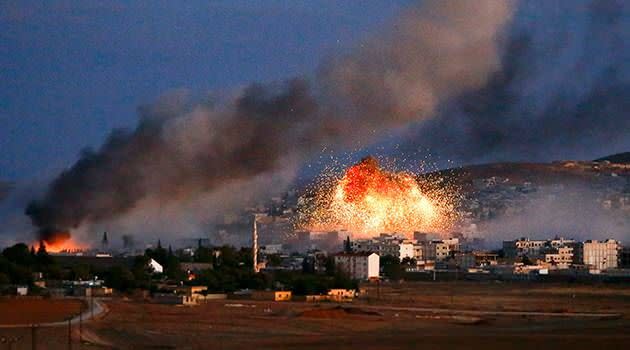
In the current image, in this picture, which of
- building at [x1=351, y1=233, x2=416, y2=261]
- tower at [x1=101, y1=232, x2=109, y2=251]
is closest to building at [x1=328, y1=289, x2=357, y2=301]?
tower at [x1=101, y1=232, x2=109, y2=251]

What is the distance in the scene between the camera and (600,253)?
109938 mm

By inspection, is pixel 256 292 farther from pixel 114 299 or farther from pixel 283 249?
pixel 283 249

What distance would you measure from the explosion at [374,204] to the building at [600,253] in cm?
1380

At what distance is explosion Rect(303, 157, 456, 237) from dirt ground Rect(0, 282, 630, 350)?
33.5 m

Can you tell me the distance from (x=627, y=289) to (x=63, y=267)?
3196 centimetres

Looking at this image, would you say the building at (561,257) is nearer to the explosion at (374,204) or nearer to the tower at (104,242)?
the explosion at (374,204)

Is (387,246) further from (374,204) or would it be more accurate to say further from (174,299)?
(174,299)

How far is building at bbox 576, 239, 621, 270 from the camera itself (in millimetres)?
108019

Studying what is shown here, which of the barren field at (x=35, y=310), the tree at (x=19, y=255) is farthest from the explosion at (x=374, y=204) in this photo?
the barren field at (x=35, y=310)

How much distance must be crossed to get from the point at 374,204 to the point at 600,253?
24.2 metres

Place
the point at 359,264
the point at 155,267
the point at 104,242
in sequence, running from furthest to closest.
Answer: the point at 359,264 < the point at 104,242 < the point at 155,267

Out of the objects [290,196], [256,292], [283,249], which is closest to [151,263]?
[256,292]

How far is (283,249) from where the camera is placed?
11594 cm

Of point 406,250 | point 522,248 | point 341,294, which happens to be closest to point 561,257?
point 522,248
